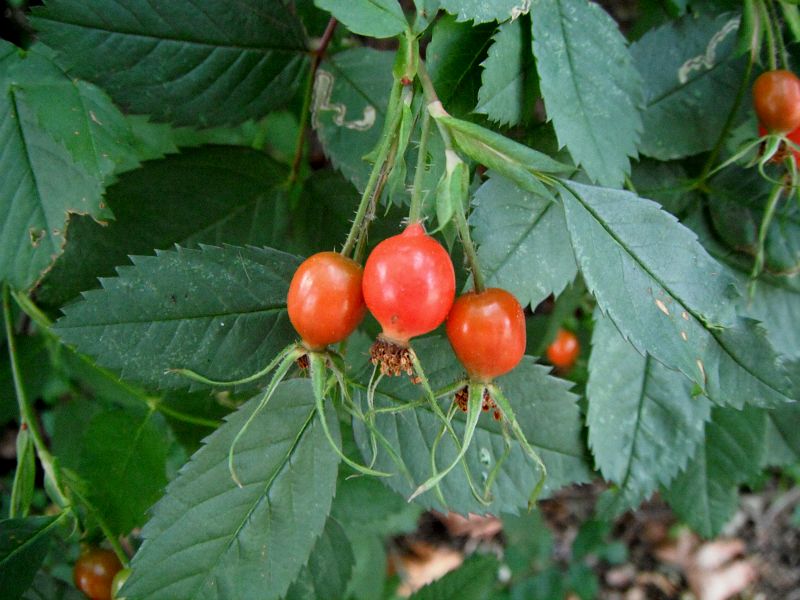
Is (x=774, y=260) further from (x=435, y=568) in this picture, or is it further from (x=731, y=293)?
(x=435, y=568)

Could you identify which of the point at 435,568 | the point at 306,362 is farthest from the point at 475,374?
the point at 435,568

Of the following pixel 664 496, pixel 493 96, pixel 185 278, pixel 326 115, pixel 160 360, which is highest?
pixel 493 96

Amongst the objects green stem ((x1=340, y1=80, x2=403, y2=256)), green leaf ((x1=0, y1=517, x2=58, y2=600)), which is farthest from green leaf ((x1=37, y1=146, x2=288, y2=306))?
green stem ((x1=340, y1=80, x2=403, y2=256))

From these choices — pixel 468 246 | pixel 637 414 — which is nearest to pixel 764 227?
pixel 637 414

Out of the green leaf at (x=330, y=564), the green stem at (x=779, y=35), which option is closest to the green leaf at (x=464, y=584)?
the green leaf at (x=330, y=564)

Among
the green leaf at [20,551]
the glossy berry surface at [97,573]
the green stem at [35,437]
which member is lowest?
the glossy berry surface at [97,573]

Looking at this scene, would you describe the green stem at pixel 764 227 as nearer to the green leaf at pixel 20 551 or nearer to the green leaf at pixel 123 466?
the green leaf at pixel 123 466
